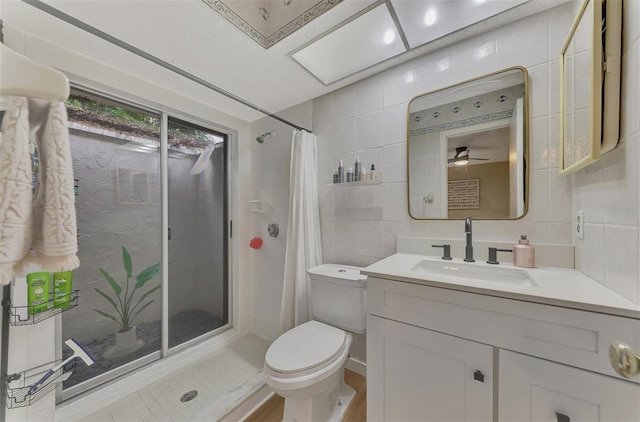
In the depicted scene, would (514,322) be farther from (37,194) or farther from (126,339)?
(126,339)

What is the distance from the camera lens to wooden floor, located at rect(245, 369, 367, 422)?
1.30 m

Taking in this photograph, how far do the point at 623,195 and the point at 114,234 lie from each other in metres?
2.49

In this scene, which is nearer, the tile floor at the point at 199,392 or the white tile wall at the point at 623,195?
the white tile wall at the point at 623,195

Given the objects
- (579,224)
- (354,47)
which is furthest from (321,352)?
(354,47)

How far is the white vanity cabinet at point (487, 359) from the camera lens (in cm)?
65

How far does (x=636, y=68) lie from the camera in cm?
62

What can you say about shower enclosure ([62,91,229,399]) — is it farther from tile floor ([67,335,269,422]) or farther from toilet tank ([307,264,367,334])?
toilet tank ([307,264,367,334])

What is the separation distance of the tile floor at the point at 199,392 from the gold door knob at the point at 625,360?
168 centimetres

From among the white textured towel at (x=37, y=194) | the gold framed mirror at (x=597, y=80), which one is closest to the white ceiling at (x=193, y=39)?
the gold framed mirror at (x=597, y=80)

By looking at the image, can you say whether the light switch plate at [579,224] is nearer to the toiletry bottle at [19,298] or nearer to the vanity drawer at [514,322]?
the vanity drawer at [514,322]

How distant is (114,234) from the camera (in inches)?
60.2

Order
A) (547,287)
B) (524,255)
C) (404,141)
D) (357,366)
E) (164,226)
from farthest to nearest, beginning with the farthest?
(164,226) → (357,366) → (404,141) → (524,255) → (547,287)

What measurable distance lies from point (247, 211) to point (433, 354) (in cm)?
191

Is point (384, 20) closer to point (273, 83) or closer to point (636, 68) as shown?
point (273, 83)
